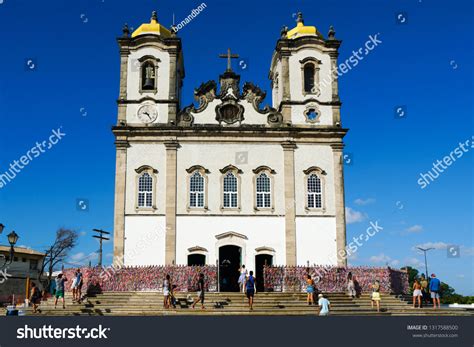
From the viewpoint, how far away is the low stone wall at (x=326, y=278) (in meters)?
25.2

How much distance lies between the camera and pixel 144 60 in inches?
1230

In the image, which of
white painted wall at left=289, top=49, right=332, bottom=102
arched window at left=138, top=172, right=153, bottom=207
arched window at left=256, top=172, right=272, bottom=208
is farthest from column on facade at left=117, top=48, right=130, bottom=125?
white painted wall at left=289, top=49, right=332, bottom=102

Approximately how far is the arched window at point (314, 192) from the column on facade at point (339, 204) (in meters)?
0.87

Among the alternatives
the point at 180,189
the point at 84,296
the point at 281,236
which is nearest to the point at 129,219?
the point at 180,189

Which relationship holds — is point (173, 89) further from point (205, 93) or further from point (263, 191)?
point (263, 191)

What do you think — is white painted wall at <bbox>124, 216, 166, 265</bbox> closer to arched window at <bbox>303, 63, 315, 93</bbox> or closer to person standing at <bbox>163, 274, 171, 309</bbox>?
person standing at <bbox>163, 274, 171, 309</bbox>

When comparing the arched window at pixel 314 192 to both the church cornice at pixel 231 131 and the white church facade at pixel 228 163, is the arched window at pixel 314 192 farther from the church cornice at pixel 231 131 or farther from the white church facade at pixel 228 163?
the church cornice at pixel 231 131

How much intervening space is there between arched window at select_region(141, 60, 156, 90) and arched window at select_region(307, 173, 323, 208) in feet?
34.2

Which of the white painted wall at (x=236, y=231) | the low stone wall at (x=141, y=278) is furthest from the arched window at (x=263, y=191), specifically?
the low stone wall at (x=141, y=278)

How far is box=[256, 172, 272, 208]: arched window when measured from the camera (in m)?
29.3
